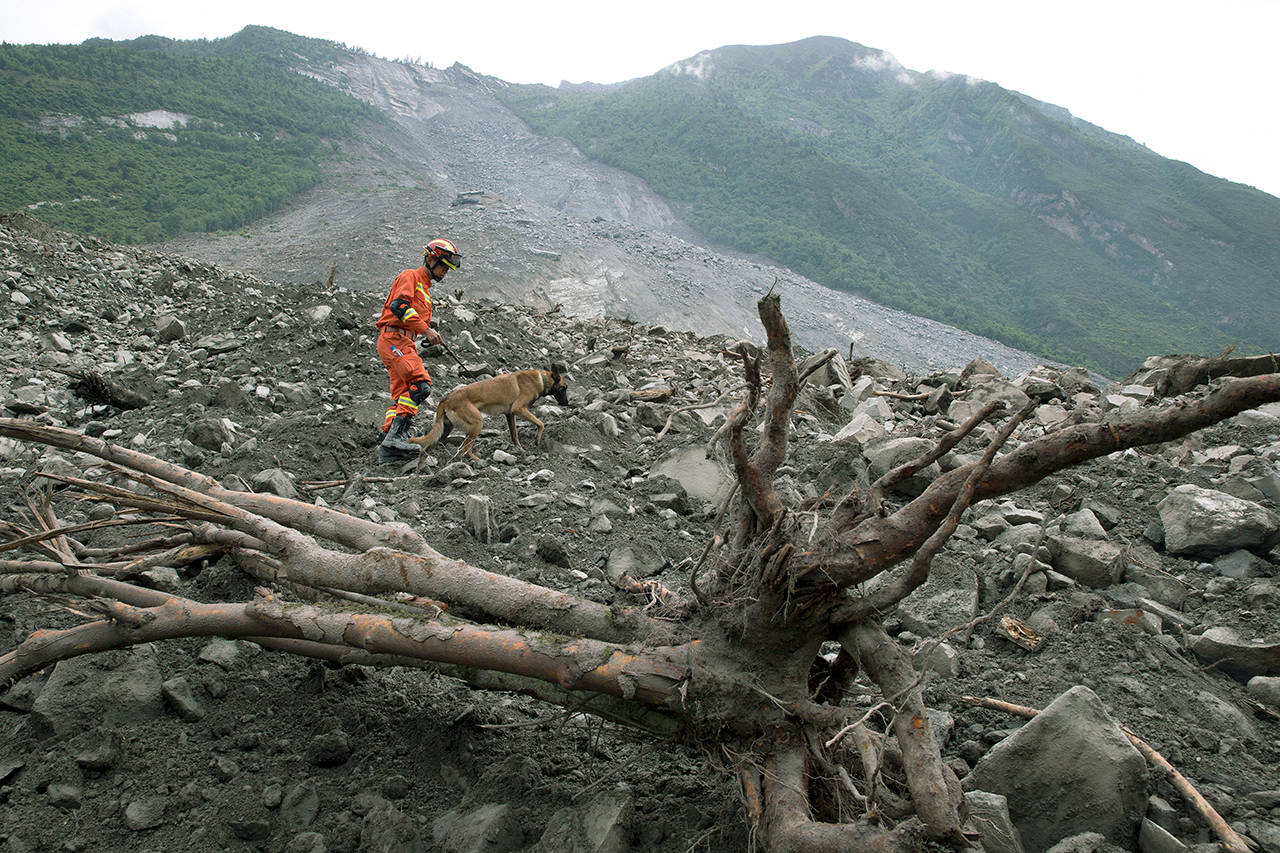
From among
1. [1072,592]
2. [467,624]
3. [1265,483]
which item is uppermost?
[1265,483]

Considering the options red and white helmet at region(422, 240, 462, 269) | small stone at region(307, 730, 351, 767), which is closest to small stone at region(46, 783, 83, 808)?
small stone at region(307, 730, 351, 767)

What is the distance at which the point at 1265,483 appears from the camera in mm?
3885

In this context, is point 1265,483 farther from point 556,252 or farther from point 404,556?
point 556,252

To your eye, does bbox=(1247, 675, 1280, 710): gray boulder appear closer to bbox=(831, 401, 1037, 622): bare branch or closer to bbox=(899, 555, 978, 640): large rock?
bbox=(899, 555, 978, 640): large rock

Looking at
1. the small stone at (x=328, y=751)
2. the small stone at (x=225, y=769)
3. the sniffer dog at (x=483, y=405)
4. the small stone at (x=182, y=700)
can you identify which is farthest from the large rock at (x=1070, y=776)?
the sniffer dog at (x=483, y=405)

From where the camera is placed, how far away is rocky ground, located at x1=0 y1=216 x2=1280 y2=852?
2059mm

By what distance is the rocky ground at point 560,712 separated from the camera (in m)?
2.06

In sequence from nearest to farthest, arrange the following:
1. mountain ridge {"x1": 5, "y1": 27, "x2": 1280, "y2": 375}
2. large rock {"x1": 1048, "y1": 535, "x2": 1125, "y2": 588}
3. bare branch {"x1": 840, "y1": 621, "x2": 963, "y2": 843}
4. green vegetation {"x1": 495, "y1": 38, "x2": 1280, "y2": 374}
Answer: bare branch {"x1": 840, "y1": 621, "x2": 963, "y2": 843}
large rock {"x1": 1048, "y1": 535, "x2": 1125, "y2": 588}
mountain ridge {"x1": 5, "y1": 27, "x2": 1280, "y2": 375}
green vegetation {"x1": 495, "y1": 38, "x2": 1280, "y2": 374}

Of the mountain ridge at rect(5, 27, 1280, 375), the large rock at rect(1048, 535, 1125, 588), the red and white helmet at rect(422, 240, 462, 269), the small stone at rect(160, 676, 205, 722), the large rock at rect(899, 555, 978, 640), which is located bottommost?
the small stone at rect(160, 676, 205, 722)

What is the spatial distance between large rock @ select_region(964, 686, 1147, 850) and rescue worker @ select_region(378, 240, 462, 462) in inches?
191

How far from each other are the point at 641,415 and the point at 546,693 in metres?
4.56

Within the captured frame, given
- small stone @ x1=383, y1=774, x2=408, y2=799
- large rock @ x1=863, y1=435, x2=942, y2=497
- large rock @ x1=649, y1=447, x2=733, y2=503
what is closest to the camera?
small stone @ x1=383, y1=774, x2=408, y2=799

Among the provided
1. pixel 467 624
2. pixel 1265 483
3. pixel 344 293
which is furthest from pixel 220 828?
pixel 344 293

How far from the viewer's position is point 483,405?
20.5ft
